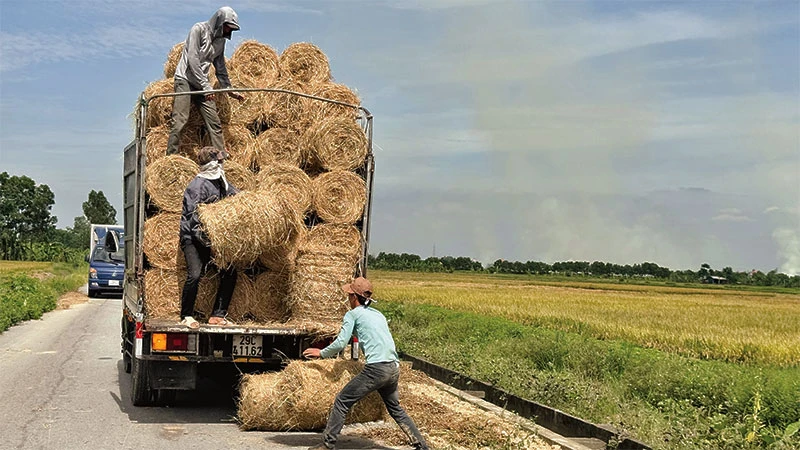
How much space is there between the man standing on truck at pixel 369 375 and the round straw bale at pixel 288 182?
196 centimetres

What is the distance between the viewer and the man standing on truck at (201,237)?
31.2 feet

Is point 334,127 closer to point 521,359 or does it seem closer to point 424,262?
point 521,359

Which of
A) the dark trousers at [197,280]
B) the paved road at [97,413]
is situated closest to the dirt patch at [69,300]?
the paved road at [97,413]

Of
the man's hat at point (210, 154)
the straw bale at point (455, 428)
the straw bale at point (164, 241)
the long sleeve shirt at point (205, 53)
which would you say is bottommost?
the straw bale at point (455, 428)

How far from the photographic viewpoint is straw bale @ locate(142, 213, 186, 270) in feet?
32.1

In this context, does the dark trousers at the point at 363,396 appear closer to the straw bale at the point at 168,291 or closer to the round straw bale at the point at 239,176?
the straw bale at the point at 168,291

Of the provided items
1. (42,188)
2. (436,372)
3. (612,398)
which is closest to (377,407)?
(612,398)

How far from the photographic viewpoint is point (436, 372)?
14078 millimetres

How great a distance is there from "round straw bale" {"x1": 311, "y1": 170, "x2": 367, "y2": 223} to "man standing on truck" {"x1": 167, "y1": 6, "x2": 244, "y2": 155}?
119cm

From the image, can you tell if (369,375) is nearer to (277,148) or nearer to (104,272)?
(277,148)

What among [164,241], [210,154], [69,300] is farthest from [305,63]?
[69,300]

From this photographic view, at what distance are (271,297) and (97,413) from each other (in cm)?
224

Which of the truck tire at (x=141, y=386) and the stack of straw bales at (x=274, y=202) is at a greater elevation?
the stack of straw bales at (x=274, y=202)

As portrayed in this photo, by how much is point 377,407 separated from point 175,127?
12.3 feet
